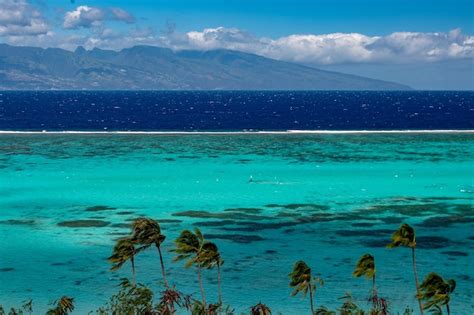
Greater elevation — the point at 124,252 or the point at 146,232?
the point at 146,232

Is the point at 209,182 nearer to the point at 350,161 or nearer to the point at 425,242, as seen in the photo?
the point at 350,161

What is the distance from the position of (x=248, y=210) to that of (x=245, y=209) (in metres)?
0.50

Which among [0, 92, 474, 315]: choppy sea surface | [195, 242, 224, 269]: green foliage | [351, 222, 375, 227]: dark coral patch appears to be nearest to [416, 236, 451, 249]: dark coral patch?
[0, 92, 474, 315]: choppy sea surface

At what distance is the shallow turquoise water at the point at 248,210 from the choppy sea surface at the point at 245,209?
0.14 m

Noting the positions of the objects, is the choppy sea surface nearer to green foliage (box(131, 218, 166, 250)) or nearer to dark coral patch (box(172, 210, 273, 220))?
dark coral patch (box(172, 210, 273, 220))

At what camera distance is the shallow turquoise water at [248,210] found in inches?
1540

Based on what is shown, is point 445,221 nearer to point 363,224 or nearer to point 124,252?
point 363,224

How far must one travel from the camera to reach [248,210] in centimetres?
5719

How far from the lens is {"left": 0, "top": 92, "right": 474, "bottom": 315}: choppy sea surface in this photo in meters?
39.1

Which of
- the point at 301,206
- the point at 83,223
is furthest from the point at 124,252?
the point at 301,206

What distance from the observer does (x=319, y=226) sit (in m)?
51.2

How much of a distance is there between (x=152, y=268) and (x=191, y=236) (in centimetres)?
1504

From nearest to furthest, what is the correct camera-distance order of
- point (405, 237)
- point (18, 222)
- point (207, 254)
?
point (405, 237)
point (207, 254)
point (18, 222)

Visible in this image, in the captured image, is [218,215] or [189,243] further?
[218,215]
